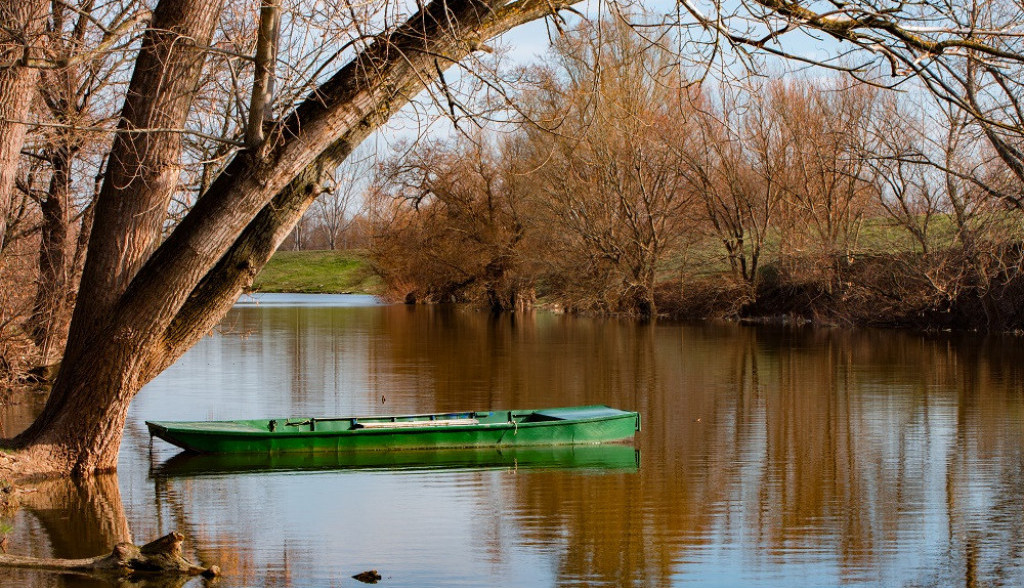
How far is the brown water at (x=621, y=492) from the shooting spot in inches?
320

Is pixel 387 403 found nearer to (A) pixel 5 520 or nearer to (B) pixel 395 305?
(A) pixel 5 520

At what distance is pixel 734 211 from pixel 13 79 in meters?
31.4

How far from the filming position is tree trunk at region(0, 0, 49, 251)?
8.73 meters

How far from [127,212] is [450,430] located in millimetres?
4608

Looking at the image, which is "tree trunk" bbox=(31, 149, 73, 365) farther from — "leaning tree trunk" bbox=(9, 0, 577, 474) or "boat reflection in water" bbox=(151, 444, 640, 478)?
"leaning tree trunk" bbox=(9, 0, 577, 474)

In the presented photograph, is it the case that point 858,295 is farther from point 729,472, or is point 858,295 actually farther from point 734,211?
point 729,472

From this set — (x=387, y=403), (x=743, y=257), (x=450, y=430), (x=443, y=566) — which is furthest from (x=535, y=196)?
(x=443, y=566)

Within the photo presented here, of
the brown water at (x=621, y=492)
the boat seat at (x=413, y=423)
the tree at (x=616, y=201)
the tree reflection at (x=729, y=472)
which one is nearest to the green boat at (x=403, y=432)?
the boat seat at (x=413, y=423)

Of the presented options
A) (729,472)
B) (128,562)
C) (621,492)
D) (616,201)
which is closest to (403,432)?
(621,492)

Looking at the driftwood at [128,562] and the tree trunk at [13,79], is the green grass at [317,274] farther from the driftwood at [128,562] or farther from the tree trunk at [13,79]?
the driftwood at [128,562]

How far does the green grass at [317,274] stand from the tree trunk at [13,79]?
58.0m

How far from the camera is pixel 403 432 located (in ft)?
41.9

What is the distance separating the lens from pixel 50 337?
17.2m

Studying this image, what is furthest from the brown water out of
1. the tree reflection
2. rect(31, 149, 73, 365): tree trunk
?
rect(31, 149, 73, 365): tree trunk
